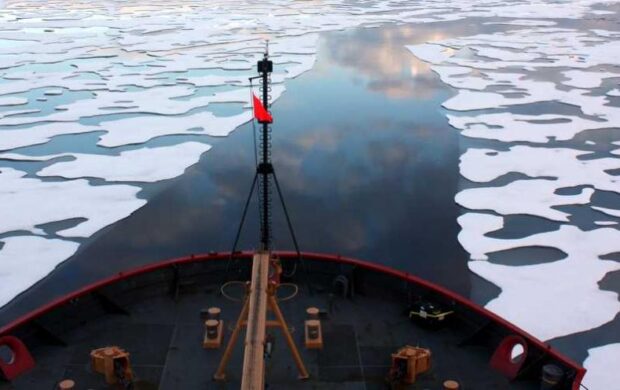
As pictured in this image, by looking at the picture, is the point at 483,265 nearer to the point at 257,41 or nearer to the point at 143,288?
the point at 143,288

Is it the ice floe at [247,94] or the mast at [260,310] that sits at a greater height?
the mast at [260,310]

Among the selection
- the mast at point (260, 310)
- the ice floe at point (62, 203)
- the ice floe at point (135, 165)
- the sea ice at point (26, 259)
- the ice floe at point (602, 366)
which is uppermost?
the mast at point (260, 310)

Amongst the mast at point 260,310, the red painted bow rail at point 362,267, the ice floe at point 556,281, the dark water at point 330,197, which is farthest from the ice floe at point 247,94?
the mast at point 260,310

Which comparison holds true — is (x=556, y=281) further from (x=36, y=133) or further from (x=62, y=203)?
(x=36, y=133)

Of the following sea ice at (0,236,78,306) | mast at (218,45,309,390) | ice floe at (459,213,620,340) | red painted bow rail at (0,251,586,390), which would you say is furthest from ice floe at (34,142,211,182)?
mast at (218,45,309,390)

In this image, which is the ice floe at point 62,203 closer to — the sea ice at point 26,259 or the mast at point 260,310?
the sea ice at point 26,259

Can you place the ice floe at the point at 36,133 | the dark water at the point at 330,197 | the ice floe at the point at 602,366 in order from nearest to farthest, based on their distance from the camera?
the ice floe at the point at 602,366 → the dark water at the point at 330,197 → the ice floe at the point at 36,133

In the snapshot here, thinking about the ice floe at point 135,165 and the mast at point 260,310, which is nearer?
the mast at point 260,310

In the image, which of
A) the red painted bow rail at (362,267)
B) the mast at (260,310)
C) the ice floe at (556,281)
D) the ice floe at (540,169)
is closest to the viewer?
the mast at (260,310)

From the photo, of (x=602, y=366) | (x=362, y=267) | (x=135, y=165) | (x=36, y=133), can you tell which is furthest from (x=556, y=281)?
(x=36, y=133)
